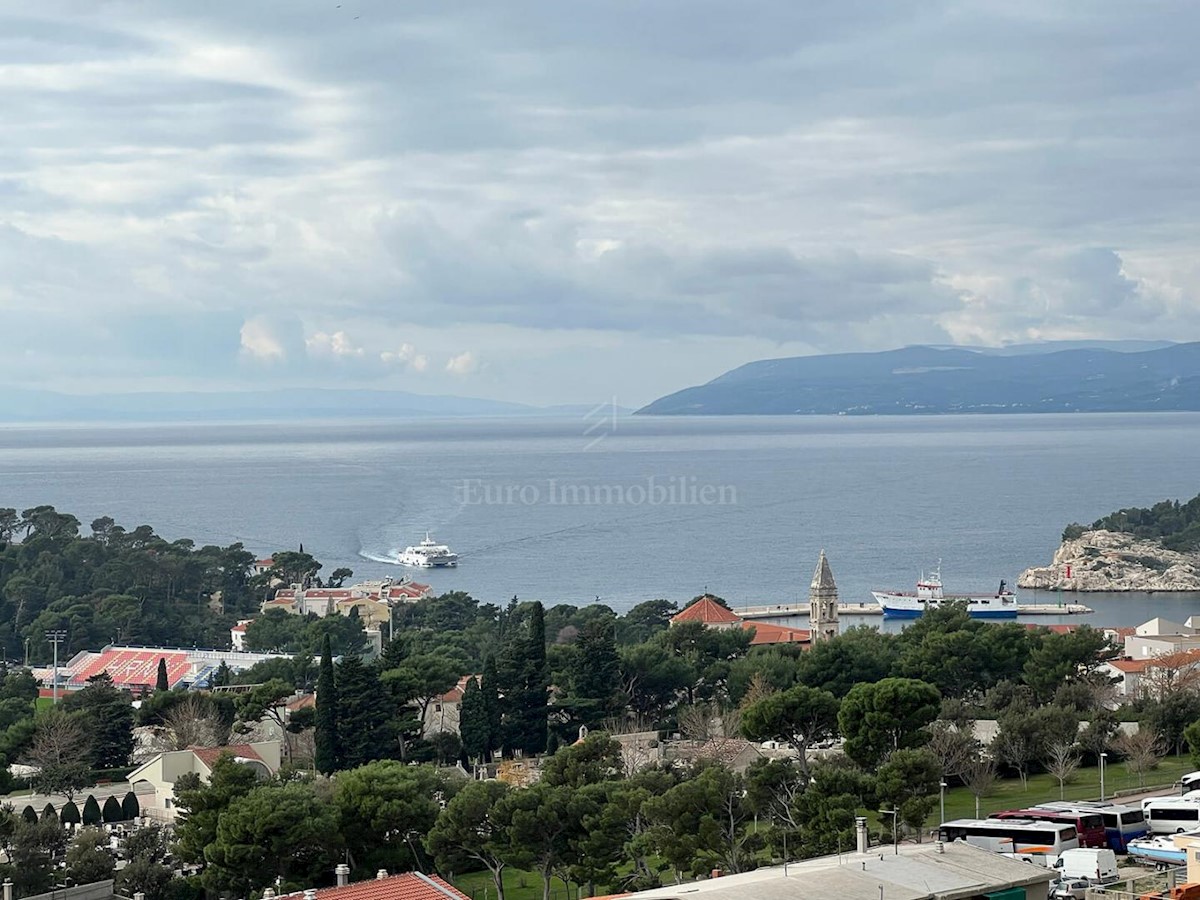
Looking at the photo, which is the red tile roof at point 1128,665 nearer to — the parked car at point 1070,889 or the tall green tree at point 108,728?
the tall green tree at point 108,728

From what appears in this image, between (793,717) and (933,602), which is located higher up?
(793,717)

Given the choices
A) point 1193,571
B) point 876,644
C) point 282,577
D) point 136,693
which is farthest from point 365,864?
point 1193,571

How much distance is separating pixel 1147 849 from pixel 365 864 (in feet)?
31.4

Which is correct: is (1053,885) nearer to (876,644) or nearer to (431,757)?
(431,757)

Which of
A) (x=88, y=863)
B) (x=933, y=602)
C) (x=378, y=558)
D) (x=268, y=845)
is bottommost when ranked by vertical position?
(x=933, y=602)

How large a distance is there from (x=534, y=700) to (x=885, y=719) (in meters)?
10.2

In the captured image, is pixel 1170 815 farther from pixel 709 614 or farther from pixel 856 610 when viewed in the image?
pixel 856 610

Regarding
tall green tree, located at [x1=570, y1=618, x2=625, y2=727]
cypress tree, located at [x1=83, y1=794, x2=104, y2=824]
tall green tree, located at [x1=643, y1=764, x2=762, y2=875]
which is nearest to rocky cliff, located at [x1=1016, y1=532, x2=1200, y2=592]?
tall green tree, located at [x1=570, y1=618, x2=625, y2=727]

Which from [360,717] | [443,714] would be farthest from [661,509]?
[360,717]

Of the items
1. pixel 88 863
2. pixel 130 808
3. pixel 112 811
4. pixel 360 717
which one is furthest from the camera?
pixel 360 717

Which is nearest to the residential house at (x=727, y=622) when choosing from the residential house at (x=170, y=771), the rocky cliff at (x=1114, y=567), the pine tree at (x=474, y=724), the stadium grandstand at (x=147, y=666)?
the stadium grandstand at (x=147, y=666)

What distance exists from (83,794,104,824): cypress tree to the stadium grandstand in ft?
53.4

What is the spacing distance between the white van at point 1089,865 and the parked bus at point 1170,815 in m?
2.44

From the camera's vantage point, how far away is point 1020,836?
56.4 ft
